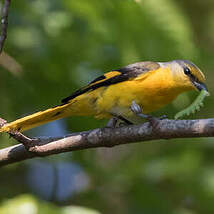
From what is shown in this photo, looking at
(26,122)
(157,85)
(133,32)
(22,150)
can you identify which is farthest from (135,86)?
(22,150)

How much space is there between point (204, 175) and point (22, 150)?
6.49 feet

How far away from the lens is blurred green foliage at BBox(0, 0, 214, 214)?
175 inches

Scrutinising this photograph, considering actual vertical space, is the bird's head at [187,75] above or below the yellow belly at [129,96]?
above

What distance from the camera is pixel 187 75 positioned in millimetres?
4605

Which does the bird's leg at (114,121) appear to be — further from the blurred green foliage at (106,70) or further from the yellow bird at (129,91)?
the blurred green foliage at (106,70)

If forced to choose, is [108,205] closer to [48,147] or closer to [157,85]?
[157,85]

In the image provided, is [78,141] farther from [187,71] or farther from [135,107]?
[187,71]

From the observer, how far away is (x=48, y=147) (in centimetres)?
336

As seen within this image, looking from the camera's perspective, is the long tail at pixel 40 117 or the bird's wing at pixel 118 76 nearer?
the long tail at pixel 40 117

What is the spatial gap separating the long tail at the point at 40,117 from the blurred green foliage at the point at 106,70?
48 cm

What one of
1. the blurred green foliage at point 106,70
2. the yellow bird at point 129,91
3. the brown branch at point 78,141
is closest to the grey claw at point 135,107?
the yellow bird at point 129,91

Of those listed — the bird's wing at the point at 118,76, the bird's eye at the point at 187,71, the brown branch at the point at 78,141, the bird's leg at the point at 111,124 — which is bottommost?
the brown branch at the point at 78,141

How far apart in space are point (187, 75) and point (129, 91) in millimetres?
638

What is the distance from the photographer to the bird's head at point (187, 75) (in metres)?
4.49
